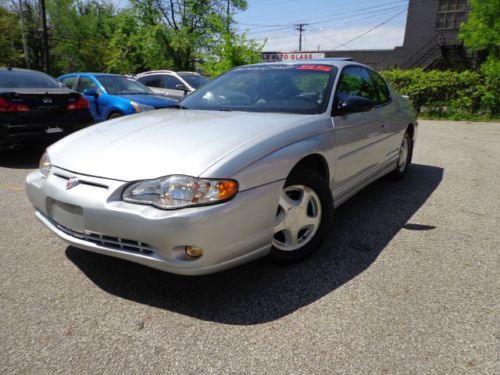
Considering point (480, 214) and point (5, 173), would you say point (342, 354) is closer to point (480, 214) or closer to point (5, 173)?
point (480, 214)

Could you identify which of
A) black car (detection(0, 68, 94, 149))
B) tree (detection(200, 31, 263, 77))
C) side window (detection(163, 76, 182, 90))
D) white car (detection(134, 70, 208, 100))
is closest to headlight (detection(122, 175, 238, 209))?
black car (detection(0, 68, 94, 149))

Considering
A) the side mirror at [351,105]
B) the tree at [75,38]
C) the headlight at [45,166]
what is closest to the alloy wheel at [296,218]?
the side mirror at [351,105]

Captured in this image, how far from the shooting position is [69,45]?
40.1m

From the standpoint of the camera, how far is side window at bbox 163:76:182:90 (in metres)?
10.3

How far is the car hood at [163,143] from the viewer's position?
2.26m

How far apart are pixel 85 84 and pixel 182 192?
24.5 feet

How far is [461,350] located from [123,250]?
1.85m

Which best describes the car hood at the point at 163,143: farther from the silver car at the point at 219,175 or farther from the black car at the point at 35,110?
the black car at the point at 35,110

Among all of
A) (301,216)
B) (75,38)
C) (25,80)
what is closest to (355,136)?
(301,216)

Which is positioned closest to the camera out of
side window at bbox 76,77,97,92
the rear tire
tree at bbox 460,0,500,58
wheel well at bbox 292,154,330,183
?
wheel well at bbox 292,154,330,183

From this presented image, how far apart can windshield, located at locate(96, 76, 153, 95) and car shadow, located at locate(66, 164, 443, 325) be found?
18.9ft

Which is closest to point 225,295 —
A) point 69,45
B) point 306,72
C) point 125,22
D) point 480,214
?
point 306,72

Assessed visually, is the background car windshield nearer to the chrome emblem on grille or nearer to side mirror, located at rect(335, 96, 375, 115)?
the chrome emblem on grille

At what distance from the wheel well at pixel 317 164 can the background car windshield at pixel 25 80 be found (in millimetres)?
5356
